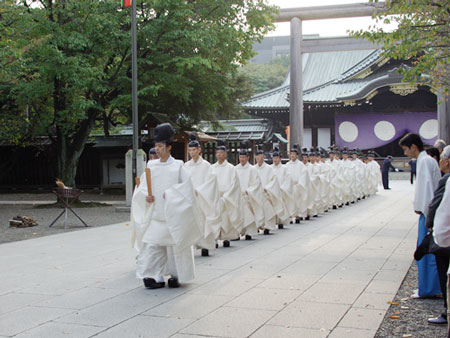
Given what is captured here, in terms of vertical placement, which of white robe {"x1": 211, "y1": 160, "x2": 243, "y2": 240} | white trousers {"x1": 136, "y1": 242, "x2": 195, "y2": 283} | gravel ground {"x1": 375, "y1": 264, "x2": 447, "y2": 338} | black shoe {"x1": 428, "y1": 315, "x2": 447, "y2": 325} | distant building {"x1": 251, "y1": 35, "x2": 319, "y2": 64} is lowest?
gravel ground {"x1": 375, "y1": 264, "x2": 447, "y2": 338}

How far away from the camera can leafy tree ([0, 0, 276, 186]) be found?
16047 mm

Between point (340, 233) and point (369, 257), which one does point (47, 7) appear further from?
point (369, 257)

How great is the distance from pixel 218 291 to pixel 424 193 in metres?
2.48

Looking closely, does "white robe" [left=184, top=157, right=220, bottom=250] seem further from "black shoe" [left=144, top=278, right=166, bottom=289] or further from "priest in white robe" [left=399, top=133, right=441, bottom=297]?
"priest in white robe" [left=399, top=133, right=441, bottom=297]

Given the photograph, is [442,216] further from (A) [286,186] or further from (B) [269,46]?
(B) [269,46]

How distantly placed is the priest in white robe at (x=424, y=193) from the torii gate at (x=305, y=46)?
1742cm

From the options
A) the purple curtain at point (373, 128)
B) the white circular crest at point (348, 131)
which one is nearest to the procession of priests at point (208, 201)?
the white circular crest at point (348, 131)

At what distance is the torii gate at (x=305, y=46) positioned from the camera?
22473mm

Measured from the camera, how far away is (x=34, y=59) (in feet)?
55.1

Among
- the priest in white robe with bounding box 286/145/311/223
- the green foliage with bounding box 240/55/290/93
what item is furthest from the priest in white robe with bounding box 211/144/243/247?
the green foliage with bounding box 240/55/290/93

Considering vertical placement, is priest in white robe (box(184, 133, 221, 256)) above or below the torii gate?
below

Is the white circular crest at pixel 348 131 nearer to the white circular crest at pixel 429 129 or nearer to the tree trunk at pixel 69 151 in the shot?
the white circular crest at pixel 429 129

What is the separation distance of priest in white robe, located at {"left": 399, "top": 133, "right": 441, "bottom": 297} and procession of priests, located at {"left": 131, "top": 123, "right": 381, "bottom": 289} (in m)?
2.51

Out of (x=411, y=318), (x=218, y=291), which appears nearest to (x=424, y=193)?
(x=411, y=318)
